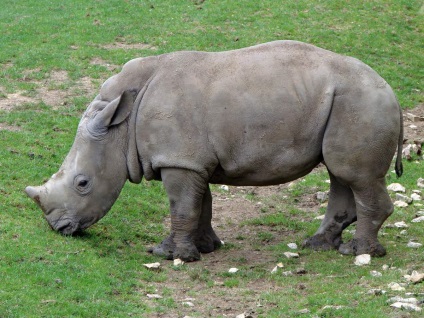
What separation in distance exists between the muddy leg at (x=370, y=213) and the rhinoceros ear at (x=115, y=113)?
292cm

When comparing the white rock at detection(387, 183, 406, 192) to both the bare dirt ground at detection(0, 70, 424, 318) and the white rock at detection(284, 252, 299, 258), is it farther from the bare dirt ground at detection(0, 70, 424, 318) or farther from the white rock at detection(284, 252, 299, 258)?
the white rock at detection(284, 252, 299, 258)

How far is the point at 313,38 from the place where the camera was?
22.8 meters

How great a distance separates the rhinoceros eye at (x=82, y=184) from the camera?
38.6 feet

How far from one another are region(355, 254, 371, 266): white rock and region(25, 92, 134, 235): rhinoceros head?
9.93ft

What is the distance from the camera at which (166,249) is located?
466 inches

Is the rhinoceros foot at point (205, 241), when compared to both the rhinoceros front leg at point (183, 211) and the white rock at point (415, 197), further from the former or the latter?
the white rock at point (415, 197)

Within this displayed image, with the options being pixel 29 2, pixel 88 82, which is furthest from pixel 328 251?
pixel 29 2

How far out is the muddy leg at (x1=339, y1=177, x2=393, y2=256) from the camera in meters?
11.5

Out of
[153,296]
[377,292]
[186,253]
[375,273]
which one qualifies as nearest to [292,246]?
[186,253]

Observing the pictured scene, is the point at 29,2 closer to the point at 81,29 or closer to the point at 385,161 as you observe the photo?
the point at 81,29

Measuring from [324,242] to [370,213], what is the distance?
0.87m

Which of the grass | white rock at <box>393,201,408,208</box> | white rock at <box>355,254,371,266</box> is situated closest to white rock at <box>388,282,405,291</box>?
the grass

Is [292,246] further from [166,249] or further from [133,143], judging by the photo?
[133,143]

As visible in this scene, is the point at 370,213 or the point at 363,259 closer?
the point at 363,259
